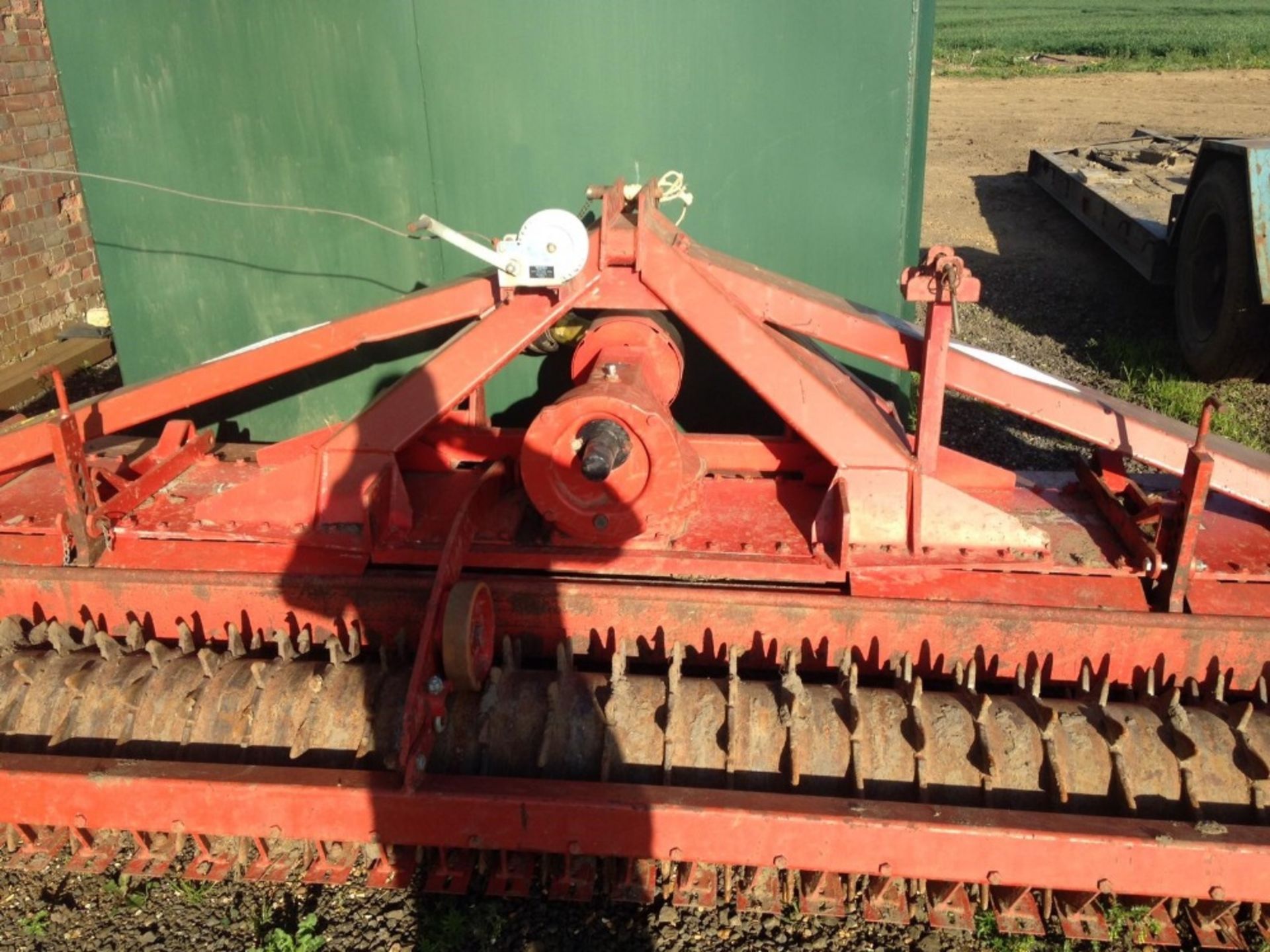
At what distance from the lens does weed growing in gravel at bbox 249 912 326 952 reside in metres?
2.86

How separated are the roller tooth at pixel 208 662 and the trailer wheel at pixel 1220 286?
5821 mm

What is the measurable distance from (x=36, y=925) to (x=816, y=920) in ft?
7.32

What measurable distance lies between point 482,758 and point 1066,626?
5.77 feet

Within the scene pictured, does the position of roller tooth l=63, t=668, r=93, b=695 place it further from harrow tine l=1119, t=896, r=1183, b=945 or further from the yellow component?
harrow tine l=1119, t=896, r=1183, b=945

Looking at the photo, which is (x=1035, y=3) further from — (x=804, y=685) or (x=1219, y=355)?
(x=804, y=685)

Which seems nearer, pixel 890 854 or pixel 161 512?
pixel 890 854

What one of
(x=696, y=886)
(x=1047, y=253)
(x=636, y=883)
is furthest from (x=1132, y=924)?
(x=1047, y=253)

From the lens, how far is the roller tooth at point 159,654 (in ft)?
10.2

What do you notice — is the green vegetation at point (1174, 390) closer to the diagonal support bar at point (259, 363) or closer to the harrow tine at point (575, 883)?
the diagonal support bar at point (259, 363)

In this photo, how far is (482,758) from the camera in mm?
2852

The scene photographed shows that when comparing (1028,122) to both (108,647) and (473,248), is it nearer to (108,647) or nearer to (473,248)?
(473,248)

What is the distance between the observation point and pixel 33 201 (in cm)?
729

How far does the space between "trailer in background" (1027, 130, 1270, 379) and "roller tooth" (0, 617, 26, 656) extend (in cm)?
605

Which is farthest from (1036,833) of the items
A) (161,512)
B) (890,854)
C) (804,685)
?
(161,512)
